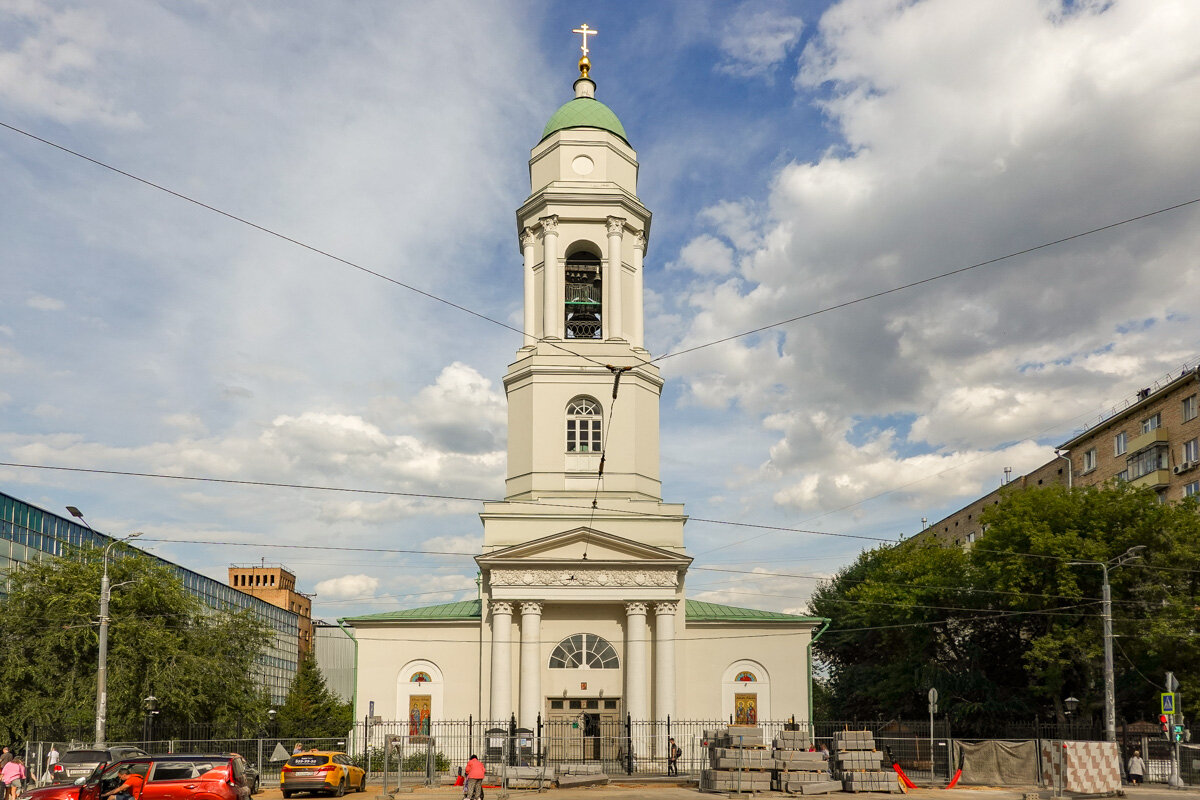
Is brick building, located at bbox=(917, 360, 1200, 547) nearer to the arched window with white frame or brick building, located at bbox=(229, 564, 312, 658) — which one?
the arched window with white frame

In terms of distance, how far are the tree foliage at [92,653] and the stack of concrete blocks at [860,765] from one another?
1041 inches

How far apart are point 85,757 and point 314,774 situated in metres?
7.91

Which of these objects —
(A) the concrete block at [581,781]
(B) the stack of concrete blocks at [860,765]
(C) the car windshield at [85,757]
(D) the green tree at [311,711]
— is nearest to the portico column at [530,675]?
(A) the concrete block at [581,781]

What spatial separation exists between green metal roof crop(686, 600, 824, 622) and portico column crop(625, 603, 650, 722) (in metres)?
3.21

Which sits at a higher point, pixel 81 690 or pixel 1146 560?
pixel 1146 560

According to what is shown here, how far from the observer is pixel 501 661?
42438 millimetres

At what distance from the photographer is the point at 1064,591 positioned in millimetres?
45875

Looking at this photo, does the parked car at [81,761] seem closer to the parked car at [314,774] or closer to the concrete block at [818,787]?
the parked car at [314,774]

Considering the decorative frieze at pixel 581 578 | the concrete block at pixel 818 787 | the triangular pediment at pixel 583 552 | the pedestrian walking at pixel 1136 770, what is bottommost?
the pedestrian walking at pixel 1136 770

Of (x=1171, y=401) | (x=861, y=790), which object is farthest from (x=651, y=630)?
(x=1171, y=401)

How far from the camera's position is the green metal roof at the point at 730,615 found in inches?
1791

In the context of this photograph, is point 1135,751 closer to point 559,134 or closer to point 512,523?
point 512,523

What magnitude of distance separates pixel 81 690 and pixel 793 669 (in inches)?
1116

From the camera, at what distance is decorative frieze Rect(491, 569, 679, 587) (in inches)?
1694
